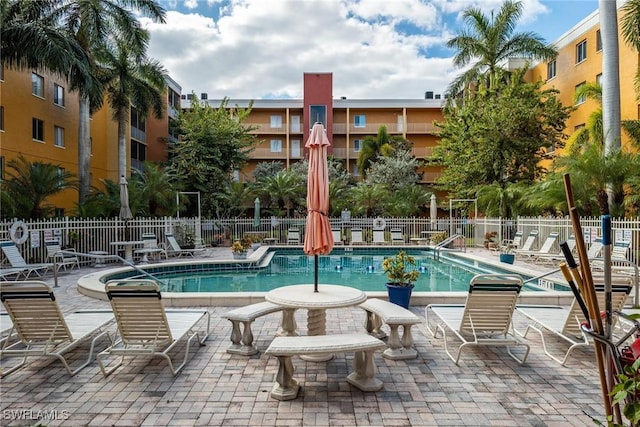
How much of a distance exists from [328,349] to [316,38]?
10995 mm

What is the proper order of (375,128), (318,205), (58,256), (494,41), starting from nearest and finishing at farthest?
1. (318,205)
2. (58,256)
3. (494,41)
4. (375,128)

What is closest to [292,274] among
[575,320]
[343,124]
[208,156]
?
[575,320]

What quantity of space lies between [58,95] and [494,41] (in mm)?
25057

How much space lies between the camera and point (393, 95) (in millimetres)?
38000

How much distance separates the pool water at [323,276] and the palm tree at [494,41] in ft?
47.1

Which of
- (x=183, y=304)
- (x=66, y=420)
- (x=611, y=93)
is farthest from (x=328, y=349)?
(x=611, y=93)

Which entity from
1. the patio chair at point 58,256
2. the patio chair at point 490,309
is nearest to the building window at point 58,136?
the patio chair at point 58,256

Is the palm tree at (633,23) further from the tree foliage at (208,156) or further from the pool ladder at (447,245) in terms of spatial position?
the tree foliage at (208,156)

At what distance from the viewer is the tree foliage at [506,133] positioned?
20828mm

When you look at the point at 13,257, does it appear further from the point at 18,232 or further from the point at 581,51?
the point at 581,51

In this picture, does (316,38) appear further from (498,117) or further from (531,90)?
(531,90)

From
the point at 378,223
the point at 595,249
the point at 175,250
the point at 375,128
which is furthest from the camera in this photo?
the point at 375,128

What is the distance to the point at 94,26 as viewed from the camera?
57.8 ft

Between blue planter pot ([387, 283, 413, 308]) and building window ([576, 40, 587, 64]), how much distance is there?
941 inches
